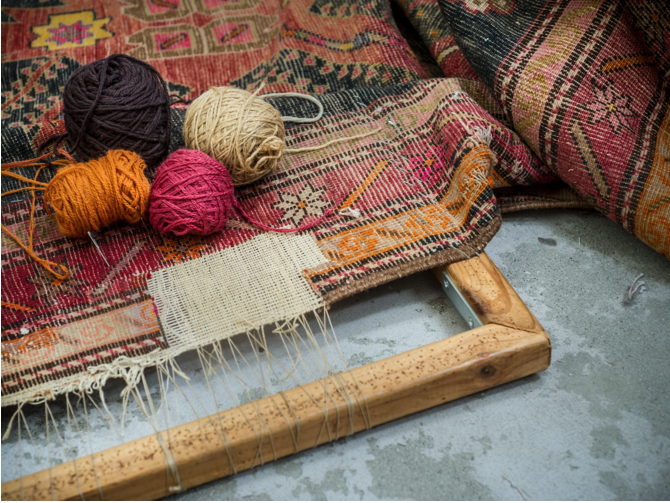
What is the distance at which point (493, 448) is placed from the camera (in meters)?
0.96

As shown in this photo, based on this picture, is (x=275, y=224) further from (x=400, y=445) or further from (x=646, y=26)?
(x=646, y=26)

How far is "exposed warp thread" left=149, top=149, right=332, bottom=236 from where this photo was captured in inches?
44.7

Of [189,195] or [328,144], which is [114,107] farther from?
[328,144]

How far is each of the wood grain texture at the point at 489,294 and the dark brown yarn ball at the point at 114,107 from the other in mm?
710

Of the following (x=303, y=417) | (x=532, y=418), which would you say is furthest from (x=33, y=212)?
(x=532, y=418)

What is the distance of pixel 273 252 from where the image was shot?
118cm

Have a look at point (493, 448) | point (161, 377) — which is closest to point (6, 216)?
point (161, 377)

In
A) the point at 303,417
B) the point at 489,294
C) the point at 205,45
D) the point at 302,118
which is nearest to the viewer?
the point at 303,417

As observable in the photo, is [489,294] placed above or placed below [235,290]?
above

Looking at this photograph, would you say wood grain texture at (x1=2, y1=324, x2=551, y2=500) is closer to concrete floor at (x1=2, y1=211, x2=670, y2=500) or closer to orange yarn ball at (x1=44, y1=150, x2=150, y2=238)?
concrete floor at (x1=2, y1=211, x2=670, y2=500)

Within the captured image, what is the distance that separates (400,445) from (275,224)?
0.53 metres

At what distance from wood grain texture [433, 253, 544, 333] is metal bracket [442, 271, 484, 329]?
0.03 ft

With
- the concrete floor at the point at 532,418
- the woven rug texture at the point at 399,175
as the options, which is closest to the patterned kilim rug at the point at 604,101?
the woven rug texture at the point at 399,175

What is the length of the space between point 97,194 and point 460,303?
742 mm
